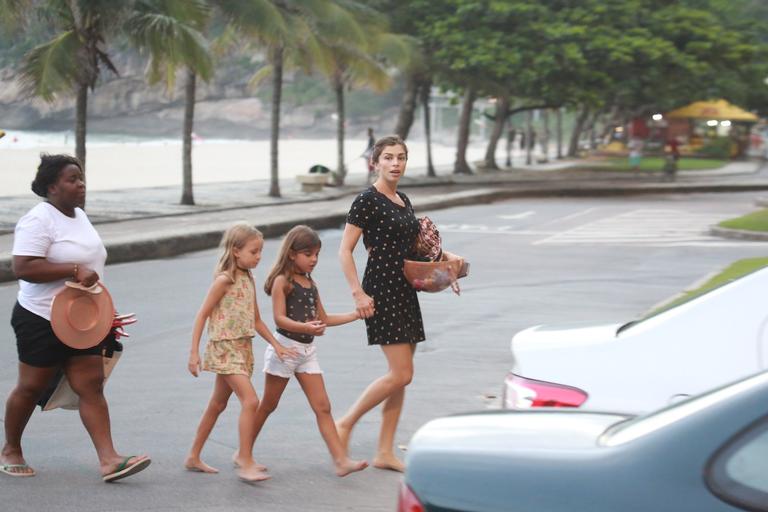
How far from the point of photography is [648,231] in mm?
24766

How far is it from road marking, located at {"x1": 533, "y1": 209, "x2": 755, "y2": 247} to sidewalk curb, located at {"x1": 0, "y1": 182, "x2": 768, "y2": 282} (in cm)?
433

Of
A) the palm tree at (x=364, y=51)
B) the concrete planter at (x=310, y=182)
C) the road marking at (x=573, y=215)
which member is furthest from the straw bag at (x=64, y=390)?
the concrete planter at (x=310, y=182)

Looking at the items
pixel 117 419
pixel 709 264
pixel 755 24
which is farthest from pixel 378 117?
pixel 117 419

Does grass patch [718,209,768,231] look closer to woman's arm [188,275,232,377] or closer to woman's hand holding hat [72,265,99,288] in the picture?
woman's arm [188,275,232,377]

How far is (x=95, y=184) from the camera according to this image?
133 feet

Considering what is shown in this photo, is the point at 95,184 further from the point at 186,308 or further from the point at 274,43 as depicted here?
the point at 186,308

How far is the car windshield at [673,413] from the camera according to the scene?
3.23 m

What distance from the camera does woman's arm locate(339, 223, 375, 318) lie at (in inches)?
258

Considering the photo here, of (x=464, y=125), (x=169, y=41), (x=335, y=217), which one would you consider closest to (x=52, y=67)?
(x=169, y=41)

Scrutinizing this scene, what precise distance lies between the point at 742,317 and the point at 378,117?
467 feet

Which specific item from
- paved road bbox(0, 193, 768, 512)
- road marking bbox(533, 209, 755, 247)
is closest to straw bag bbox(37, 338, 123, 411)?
paved road bbox(0, 193, 768, 512)

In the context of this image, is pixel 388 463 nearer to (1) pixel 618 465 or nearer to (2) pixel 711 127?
(1) pixel 618 465

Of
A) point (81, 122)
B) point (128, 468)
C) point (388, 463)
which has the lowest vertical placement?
point (388, 463)

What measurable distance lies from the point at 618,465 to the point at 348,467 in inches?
144
